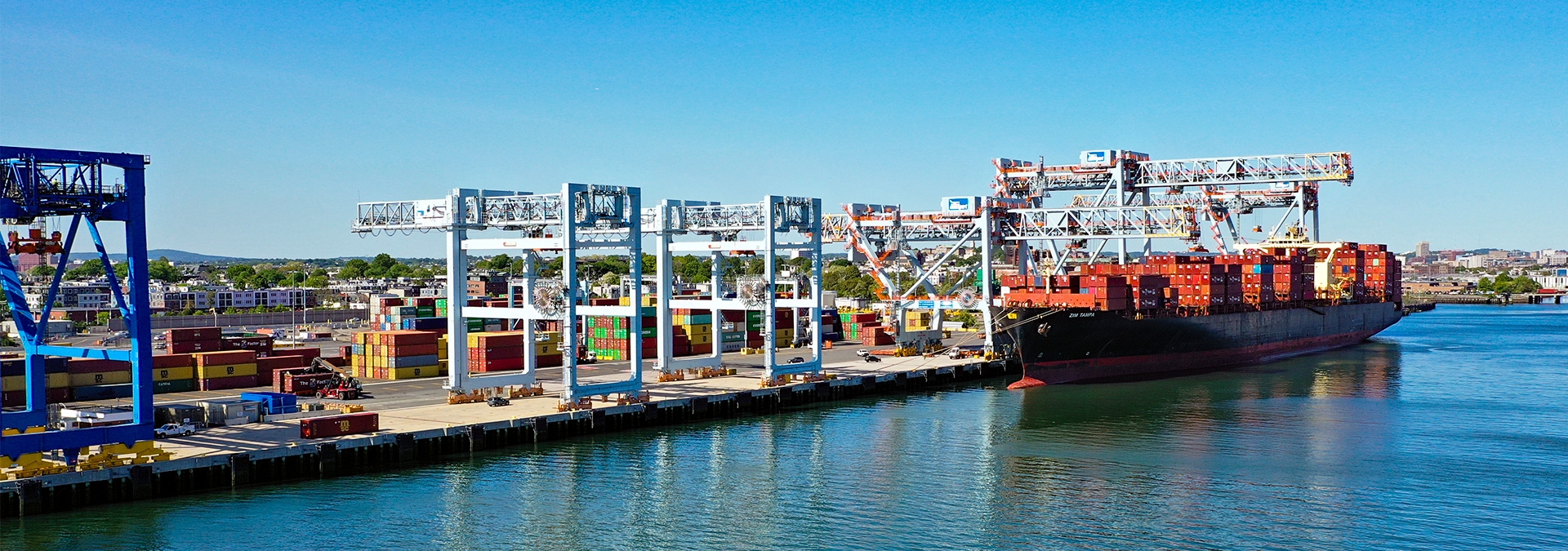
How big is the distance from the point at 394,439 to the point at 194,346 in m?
23.0

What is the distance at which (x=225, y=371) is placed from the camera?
48.7m

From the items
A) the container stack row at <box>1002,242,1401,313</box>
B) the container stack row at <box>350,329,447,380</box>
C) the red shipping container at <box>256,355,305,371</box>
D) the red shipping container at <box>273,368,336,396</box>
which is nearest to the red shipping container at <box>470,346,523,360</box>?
the container stack row at <box>350,329,447,380</box>

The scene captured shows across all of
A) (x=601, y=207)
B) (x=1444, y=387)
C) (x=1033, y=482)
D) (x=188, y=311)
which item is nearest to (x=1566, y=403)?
(x=1444, y=387)

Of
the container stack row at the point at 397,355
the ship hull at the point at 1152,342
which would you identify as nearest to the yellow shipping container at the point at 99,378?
the container stack row at the point at 397,355

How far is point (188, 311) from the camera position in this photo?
127 metres

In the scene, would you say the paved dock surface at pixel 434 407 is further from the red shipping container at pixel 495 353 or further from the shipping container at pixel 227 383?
the shipping container at pixel 227 383

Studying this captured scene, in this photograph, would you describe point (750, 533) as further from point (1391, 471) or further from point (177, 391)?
point (177, 391)

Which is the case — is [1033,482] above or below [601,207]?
below

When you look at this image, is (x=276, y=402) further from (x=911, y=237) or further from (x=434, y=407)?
(x=911, y=237)

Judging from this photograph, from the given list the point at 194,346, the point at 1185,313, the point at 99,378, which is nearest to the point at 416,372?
the point at 194,346

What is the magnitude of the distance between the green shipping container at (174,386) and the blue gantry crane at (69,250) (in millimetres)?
16369

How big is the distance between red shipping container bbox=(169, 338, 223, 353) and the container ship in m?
34.7

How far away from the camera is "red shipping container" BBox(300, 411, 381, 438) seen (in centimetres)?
3369

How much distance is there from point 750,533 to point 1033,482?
909 cm
